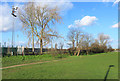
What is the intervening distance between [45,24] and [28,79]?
1874 centimetres

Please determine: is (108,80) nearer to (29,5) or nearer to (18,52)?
(18,52)

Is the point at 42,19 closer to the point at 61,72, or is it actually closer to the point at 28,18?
the point at 28,18

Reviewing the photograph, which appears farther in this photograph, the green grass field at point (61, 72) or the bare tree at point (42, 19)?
the bare tree at point (42, 19)

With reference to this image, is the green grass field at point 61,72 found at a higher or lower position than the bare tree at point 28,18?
lower

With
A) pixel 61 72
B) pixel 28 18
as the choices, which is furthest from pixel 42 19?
pixel 61 72

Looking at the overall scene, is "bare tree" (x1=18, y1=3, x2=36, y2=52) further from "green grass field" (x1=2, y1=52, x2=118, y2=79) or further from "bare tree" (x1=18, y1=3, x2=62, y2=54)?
"green grass field" (x1=2, y1=52, x2=118, y2=79)

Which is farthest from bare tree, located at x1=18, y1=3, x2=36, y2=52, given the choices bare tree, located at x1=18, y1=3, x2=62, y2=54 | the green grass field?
the green grass field

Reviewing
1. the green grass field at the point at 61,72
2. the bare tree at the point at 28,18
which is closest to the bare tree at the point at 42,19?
the bare tree at the point at 28,18

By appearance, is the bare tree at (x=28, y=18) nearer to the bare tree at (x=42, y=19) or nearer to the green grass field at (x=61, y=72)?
the bare tree at (x=42, y=19)

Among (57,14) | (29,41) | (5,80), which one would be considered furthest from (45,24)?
(5,80)

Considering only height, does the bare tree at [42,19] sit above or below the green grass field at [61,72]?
above

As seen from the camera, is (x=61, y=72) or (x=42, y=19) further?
(x=42, y=19)

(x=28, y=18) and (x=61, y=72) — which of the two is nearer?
(x=61, y=72)

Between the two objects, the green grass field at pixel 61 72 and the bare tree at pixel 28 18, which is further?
the bare tree at pixel 28 18
